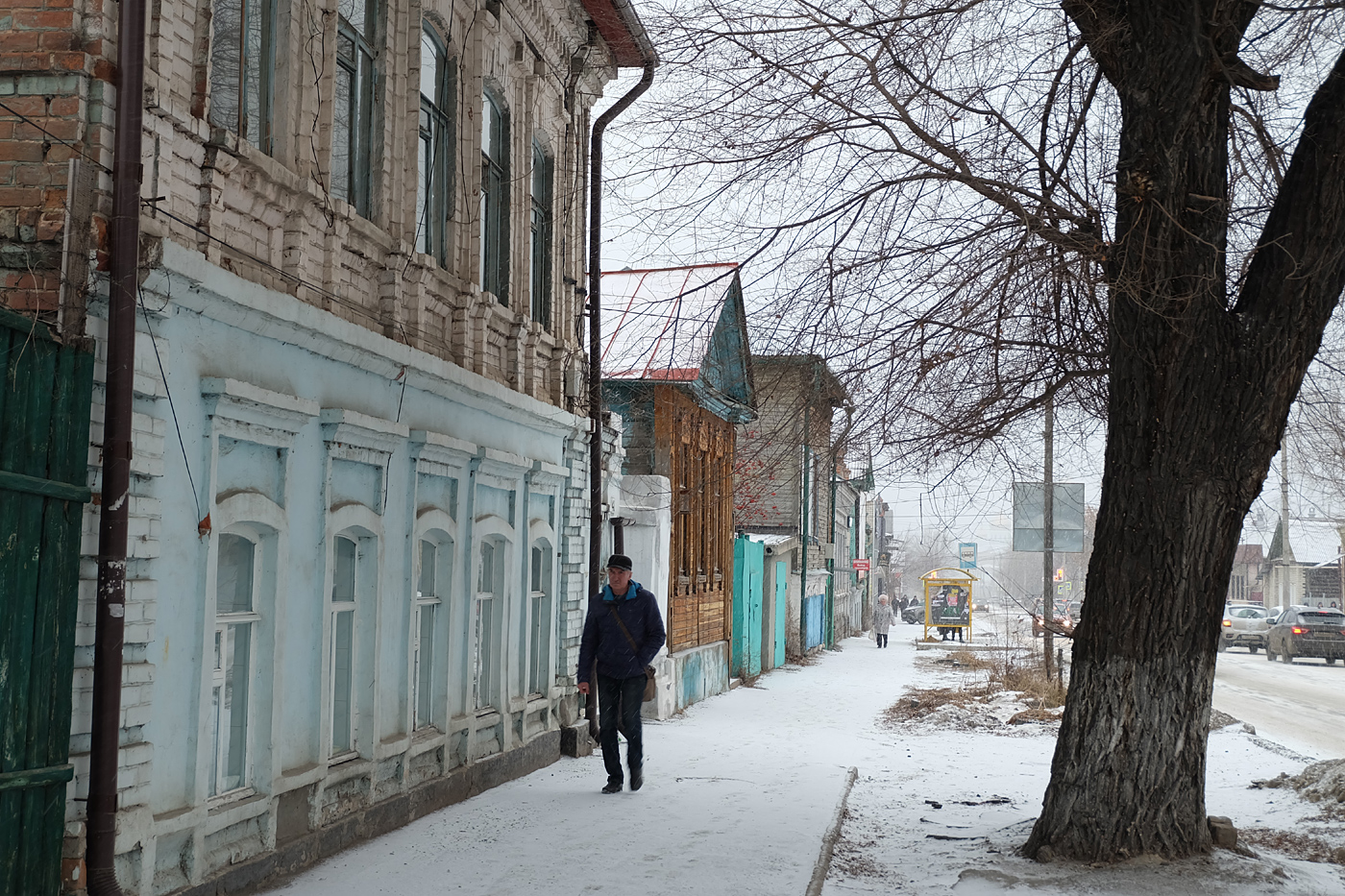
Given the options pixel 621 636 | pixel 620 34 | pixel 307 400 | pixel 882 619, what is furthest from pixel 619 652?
pixel 882 619

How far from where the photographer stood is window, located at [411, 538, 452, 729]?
8797 mm

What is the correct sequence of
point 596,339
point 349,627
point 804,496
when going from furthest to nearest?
point 804,496
point 596,339
point 349,627

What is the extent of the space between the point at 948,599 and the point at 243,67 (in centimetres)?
4024

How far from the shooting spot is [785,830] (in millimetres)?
8211

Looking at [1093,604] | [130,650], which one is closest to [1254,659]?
[1093,604]

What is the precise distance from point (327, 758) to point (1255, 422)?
5771mm

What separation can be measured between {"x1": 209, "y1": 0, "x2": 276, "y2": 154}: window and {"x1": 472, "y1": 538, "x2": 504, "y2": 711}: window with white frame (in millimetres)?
4414

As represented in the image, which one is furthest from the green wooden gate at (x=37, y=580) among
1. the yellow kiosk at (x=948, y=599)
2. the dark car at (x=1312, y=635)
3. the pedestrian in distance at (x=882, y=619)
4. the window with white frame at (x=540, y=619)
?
the yellow kiosk at (x=948, y=599)

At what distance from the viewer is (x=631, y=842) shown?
761cm

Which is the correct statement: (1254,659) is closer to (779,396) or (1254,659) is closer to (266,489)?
(779,396)

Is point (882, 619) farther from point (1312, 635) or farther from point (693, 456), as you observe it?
point (693, 456)

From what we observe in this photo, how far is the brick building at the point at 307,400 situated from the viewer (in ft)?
16.8

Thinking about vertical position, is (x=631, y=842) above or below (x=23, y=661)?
below

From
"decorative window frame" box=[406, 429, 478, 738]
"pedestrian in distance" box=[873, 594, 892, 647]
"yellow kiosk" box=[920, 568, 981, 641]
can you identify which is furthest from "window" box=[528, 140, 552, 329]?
"yellow kiosk" box=[920, 568, 981, 641]
